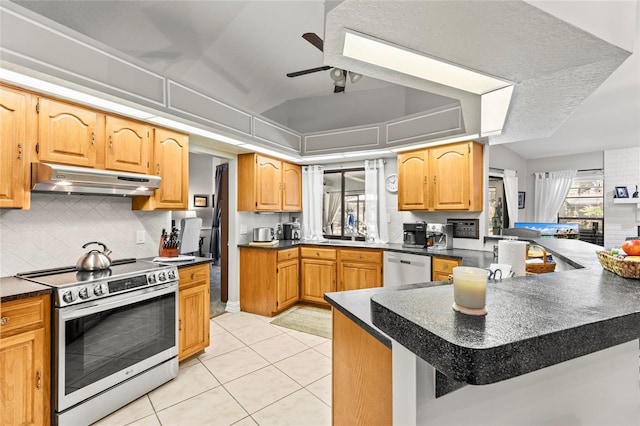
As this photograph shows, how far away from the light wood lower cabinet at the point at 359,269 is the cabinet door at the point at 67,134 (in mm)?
2905

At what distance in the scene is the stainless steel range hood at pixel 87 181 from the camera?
1.95m

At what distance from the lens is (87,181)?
2.15 metres

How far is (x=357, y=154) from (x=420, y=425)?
12.4 feet

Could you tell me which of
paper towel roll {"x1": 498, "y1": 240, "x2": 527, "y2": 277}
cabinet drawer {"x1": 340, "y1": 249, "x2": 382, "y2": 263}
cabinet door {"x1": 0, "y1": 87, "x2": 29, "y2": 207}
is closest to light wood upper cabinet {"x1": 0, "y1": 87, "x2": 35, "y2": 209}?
cabinet door {"x1": 0, "y1": 87, "x2": 29, "y2": 207}

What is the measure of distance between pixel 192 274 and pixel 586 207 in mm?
7667

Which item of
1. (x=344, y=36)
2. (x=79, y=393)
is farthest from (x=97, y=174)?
(x=344, y=36)

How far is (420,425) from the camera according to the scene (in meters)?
0.76

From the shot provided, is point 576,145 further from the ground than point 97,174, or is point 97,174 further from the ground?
point 576,145

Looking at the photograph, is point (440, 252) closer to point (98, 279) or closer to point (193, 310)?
point (193, 310)

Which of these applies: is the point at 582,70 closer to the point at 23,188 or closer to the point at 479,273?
the point at 479,273

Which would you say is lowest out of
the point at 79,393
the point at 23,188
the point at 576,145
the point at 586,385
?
the point at 79,393

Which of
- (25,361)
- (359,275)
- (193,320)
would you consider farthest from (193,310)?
(359,275)

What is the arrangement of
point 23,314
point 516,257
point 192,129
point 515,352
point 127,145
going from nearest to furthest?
1. point 515,352
2. point 516,257
3. point 23,314
4. point 127,145
5. point 192,129

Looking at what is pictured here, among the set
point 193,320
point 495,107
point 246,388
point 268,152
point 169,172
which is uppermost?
point 268,152
